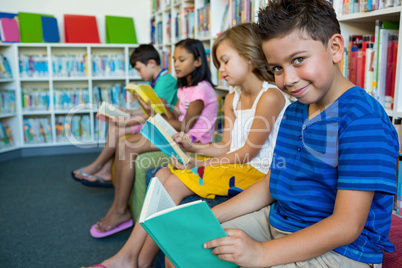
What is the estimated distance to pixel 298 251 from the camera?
741 millimetres

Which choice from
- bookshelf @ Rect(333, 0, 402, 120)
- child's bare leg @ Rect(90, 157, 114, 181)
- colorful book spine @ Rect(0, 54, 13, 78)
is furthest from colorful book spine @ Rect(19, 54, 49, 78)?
bookshelf @ Rect(333, 0, 402, 120)

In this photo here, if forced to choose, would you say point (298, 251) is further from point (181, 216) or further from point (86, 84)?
point (86, 84)

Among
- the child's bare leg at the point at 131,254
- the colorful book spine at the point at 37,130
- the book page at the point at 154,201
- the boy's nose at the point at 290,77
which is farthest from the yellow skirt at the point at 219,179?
the colorful book spine at the point at 37,130

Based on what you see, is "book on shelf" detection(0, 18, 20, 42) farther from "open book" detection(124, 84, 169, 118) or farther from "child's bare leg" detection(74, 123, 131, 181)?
"open book" detection(124, 84, 169, 118)

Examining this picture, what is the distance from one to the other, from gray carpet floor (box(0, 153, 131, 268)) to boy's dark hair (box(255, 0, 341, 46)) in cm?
133

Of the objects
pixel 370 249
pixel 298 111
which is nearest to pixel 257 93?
pixel 298 111

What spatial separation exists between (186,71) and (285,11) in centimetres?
141

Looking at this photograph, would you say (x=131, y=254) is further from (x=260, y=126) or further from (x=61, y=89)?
(x=61, y=89)

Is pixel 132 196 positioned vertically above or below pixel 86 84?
below

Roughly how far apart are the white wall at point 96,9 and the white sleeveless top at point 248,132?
2.90 metres

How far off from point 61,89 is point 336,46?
11.5ft

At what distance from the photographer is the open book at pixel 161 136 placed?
1.30 metres

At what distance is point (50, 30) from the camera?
145 inches

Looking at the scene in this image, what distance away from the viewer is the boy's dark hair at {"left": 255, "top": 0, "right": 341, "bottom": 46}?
78 centimetres
